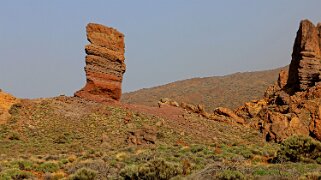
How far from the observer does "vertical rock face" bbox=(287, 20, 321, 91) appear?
47000 millimetres

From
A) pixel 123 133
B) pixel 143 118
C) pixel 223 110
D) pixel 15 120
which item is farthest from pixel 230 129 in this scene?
pixel 15 120

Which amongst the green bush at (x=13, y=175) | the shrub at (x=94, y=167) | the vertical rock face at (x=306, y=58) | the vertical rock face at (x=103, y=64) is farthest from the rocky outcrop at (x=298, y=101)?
the green bush at (x=13, y=175)

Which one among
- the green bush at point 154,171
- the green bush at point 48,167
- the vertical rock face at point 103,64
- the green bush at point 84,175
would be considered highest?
the vertical rock face at point 103,64

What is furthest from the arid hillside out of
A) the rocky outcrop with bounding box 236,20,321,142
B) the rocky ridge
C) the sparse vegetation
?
the sparse vegetation

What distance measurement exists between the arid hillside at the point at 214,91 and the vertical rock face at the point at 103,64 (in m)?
49.8

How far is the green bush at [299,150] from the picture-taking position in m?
20.6

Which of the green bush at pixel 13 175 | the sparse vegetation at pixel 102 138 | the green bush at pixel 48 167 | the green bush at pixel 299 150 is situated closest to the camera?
the green bush at pixel 13 175

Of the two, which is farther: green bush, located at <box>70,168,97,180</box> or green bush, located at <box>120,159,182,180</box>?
green bush, located at <box>70,168,97,180</box>

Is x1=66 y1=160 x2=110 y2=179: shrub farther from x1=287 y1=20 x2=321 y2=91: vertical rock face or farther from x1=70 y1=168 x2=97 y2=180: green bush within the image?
x1=287 y1=20 x2=321 y2=91: vertical rock face

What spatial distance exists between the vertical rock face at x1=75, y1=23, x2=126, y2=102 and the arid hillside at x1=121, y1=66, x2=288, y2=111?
1962 inches

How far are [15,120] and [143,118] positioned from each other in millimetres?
11686

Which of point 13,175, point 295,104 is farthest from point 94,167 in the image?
point 295,104

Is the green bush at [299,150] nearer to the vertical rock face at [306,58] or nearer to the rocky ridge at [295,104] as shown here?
the rocky ridge at [295,104]

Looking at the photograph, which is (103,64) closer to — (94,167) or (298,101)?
(298,101)
